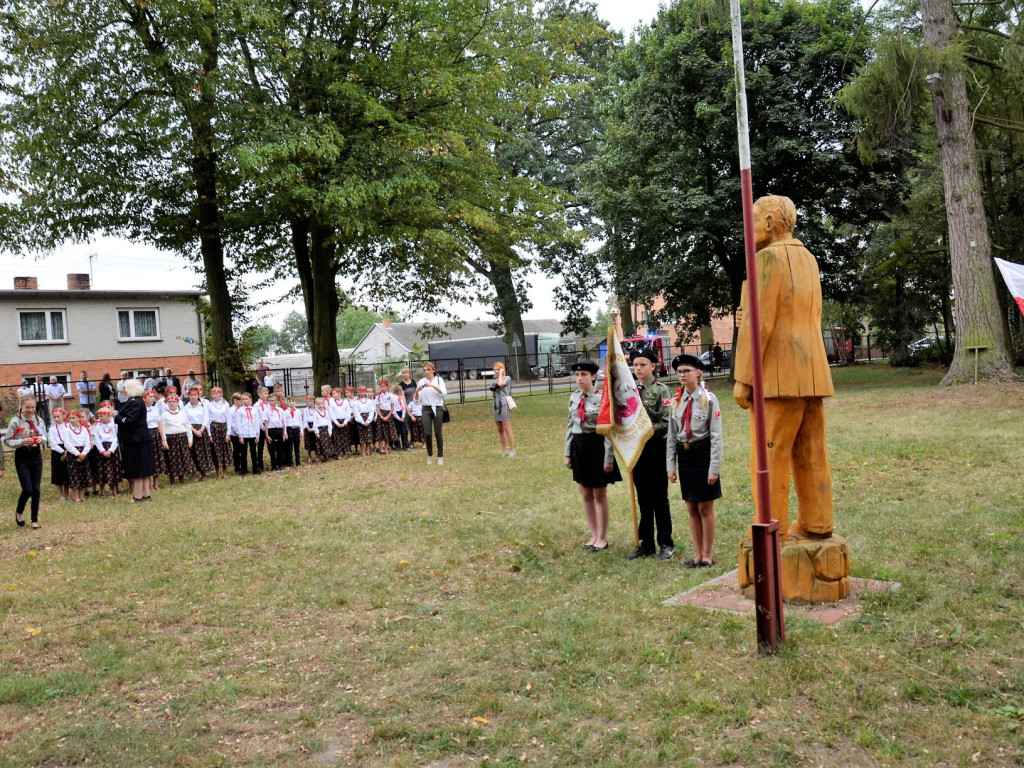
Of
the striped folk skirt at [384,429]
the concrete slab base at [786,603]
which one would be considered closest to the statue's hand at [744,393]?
the concrete slab base at [786,603]

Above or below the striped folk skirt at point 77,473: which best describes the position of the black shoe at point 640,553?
below

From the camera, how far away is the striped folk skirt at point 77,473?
46.6ft

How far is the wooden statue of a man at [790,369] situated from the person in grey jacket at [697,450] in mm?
1010

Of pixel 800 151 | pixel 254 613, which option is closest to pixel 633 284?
pixel 800 151

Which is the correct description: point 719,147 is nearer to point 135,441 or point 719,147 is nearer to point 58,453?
point 135,441

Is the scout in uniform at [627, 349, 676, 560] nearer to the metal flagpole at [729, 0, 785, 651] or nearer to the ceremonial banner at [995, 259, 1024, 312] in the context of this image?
the metal flagpole at [729, 0, 785, 651]

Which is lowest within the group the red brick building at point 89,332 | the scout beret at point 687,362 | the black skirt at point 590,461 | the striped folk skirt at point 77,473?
the striped folk skirt at point 77,473

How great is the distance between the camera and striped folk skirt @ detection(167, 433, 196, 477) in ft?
50.1

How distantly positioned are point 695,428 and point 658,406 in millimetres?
711

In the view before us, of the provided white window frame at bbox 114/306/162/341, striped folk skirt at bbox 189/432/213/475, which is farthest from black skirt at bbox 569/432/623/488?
white window frame at bbox 114/306/162/341

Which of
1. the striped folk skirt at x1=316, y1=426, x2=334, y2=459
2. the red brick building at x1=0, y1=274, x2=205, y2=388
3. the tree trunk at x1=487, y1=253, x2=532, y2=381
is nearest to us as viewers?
the striped folk skirt at x1=316, y1=426, x2=334, y2=459

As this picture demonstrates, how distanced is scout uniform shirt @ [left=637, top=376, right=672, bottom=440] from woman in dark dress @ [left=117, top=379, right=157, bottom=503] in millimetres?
8800

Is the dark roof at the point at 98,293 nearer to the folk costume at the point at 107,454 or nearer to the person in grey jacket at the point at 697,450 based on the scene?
the folk costume at the point at 107,454

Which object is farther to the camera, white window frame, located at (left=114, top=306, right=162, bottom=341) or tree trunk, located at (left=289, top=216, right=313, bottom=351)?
white window frame, located at (left=114, top=306, right=162, bottom=341)
